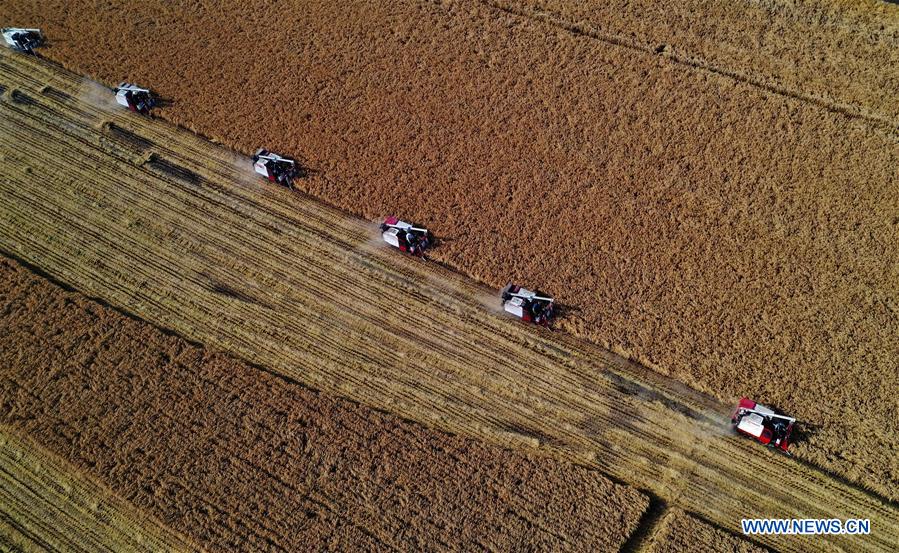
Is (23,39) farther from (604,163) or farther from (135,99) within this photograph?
(604,163)

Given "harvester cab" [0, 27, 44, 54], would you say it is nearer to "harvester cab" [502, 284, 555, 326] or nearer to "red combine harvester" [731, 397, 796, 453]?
"harvester cab" [502, 284, 555, 326]

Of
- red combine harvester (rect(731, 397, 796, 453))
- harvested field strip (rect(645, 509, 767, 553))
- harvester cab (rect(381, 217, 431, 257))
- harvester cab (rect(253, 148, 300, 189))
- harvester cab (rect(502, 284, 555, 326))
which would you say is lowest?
A: harvested field strip (rect(645, 509, 767, 553))

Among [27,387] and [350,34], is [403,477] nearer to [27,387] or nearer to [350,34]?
[27,387]

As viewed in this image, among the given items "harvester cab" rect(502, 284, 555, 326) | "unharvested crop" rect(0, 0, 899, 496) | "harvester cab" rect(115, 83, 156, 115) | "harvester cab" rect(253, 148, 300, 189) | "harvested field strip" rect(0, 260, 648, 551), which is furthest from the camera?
"harvester cab" rect(115, 83, 156, 115)

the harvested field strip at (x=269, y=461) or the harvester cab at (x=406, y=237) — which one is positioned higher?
the harvester cab at (x=406, y=237)

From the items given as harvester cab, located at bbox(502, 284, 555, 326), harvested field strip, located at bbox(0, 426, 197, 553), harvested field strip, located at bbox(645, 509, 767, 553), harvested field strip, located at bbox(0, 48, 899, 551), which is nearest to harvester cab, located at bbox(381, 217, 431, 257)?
harvested field strip, located at bbox(0, 48, 899, 551)

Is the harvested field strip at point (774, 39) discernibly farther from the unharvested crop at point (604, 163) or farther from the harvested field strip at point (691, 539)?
the harvested field strip at point (691, 539)

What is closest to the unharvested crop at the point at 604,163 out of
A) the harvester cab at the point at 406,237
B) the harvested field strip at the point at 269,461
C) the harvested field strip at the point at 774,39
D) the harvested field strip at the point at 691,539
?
the harvested field strip at the point at 774,39
